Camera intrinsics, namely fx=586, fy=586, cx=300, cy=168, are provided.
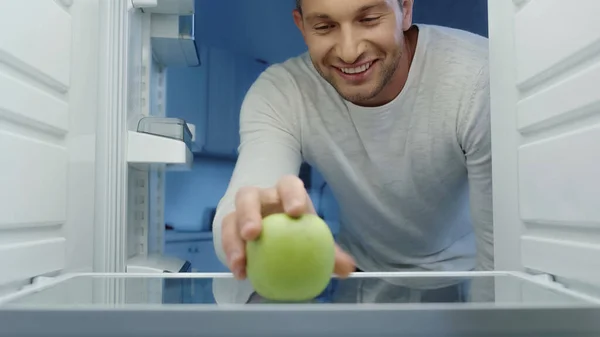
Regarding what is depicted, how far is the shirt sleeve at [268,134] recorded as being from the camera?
112 centimetres

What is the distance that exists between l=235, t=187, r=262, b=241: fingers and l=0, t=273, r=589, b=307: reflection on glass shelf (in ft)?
0.22

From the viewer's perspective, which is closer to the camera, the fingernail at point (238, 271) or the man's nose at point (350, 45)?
the fingernail at point (238, 271)

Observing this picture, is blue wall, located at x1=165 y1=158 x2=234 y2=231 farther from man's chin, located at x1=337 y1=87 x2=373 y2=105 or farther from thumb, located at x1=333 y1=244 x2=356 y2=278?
thumb, located at x1=333 y1=244 x2=356 y2=278

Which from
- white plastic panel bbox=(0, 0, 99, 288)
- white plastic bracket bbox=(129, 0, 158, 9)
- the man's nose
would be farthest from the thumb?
white plastic bracket bbox=(129, 0, 158, 9)

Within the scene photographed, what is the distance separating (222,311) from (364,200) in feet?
3.40

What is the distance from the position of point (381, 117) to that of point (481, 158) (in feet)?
0.80

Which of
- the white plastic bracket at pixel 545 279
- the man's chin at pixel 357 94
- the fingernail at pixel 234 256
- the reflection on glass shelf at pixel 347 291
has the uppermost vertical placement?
the man's chin at pixel 357 94

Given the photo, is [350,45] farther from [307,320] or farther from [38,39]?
[307,320]

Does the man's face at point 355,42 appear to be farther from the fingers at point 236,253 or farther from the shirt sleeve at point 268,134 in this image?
the fingers at point 236,253

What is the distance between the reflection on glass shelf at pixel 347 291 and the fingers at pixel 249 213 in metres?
0.07

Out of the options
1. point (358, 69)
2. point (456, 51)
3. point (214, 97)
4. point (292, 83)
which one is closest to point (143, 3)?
point (292, 83)

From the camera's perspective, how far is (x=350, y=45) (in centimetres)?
122

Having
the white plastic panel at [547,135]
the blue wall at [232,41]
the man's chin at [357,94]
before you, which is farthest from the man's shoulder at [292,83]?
the blue wall at [232,41]

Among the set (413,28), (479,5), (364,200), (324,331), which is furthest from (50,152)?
(479,5)
